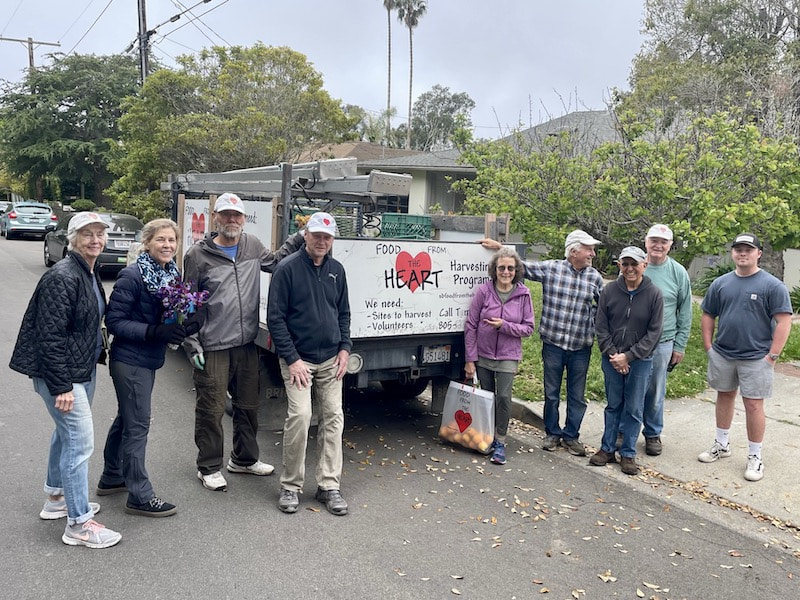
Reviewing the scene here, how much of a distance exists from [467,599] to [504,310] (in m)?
2.49

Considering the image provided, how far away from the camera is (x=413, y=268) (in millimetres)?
5480

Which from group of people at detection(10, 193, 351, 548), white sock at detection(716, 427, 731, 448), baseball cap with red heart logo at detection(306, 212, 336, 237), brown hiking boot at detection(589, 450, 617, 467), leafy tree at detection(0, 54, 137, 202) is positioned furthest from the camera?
leafy tree at detection(0, 54, 137, 202)

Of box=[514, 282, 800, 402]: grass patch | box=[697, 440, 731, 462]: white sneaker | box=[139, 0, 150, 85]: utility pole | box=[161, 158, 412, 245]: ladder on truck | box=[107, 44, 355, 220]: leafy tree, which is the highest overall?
box=[139, 0, 150, 85]: utility pole

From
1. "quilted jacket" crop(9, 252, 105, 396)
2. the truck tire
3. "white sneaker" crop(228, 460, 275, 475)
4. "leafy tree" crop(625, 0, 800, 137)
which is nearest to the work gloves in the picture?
"quilted jacket" crop(9, 252, 105, 396)

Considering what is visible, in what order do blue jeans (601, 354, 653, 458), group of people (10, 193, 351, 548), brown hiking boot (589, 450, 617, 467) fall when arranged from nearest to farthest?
group of people (10, 193, 351, 548) < blue jeans (601, 354, 653, 458) < brown hiking boot (589, 450, 617, 467)

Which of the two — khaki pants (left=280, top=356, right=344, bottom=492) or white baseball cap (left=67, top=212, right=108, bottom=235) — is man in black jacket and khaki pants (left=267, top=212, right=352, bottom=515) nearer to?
khaki pants (left=280, top=356, right=344, bottom=492)

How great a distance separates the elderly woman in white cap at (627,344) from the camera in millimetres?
5188

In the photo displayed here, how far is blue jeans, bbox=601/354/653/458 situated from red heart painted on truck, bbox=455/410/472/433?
1106 millimetres

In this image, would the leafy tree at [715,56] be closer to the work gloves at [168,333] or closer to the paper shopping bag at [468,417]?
the paper shopping bag at [468,417]

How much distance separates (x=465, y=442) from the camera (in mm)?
5609

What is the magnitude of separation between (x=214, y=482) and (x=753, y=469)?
13.1 feet

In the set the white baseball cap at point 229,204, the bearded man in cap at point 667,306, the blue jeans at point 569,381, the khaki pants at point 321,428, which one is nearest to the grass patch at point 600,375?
the blue jeans at point 569,381

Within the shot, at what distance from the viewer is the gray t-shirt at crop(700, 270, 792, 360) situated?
16.8 feet

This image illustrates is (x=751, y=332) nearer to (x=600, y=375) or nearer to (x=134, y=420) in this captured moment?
(x=600, y=375)
